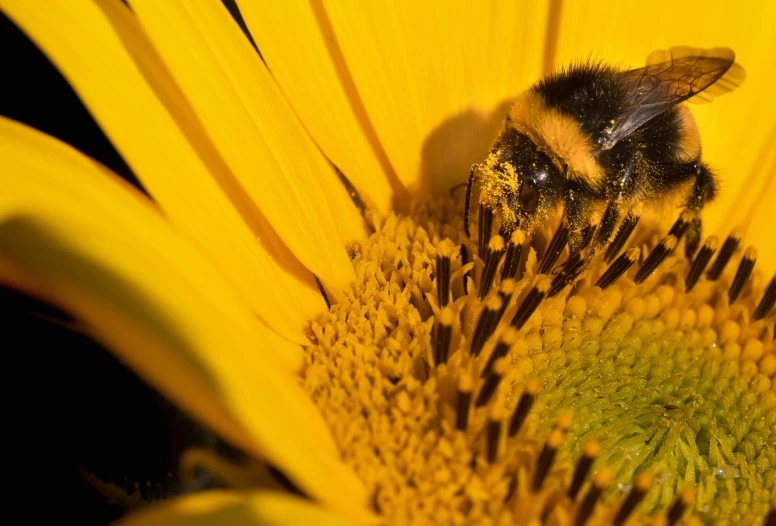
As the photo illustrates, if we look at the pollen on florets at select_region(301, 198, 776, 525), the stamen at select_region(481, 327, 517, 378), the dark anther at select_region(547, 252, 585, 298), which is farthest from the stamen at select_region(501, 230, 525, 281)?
the stamen at select_region(481, 327, 517, 378)

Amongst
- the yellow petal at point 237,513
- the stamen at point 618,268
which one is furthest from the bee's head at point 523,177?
the yellow petal at point 237,513

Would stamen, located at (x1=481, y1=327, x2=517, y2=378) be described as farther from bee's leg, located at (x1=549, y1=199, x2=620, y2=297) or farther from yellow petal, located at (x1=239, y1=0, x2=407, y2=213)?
yellow petal, located at (x1=239, y1=0, x2=407, y2=213)

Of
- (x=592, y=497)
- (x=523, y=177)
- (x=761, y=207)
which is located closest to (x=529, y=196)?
(x=523, y=177)

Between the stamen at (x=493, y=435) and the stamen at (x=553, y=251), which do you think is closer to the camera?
the stamen at (x=493, y=435)

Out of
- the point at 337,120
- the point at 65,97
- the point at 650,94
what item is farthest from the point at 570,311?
the point at 65,97

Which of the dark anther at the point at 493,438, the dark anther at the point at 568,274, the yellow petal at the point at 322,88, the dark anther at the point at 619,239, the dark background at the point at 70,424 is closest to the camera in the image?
the dark background at the point at 70,424

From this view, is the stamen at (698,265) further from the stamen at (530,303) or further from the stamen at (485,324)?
the stamen at (485,324)

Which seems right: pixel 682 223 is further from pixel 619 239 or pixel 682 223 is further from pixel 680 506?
pixel 680 506
